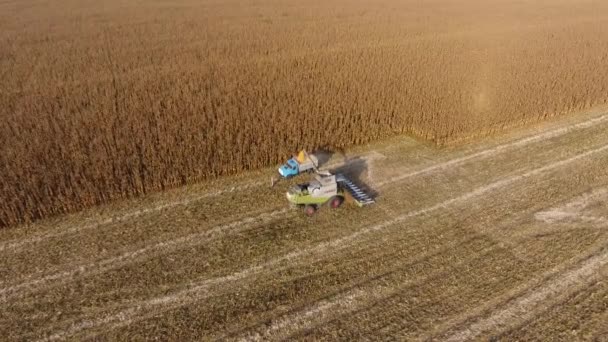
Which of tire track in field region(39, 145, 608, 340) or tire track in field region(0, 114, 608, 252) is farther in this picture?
tire track in field region(0, 114, 608, 252)

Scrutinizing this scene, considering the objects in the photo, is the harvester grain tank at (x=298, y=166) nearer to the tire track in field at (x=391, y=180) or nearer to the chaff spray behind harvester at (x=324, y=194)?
the chaff spray behind harvester at (x=324, y=194)

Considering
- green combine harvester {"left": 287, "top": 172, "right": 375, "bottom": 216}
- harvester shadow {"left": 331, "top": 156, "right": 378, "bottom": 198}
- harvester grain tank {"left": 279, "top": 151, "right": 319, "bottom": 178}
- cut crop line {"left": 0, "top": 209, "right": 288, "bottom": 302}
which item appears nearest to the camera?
cut crop line {"left": 0, "top": 209, "right": 288, "bottom": 302}

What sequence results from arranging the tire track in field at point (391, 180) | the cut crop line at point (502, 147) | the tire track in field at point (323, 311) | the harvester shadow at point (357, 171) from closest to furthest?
1. the tire track in field at point (323, 311)
2. the tire track in field at point (391, 180)
3. the harvester shadow at point (357, 171)
4. the cut crop line at point (502, 147)

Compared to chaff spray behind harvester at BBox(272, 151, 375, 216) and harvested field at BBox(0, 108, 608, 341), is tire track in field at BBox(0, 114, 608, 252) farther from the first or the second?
chaff spray behind harvester at BBox(272, 151, 375, 216)

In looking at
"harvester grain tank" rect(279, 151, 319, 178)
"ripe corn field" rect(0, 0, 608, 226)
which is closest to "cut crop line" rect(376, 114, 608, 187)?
"ripe corn field" rect(0, 0, 608, 226)

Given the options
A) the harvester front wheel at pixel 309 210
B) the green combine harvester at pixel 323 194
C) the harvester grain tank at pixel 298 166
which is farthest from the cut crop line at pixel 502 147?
the harvester front wheel at pixel 309 210

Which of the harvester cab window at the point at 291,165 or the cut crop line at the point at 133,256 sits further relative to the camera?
the harvester cab window at the point at 291,165

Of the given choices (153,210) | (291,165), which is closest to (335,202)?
(291,165)

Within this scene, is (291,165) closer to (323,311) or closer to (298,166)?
(298,166)
